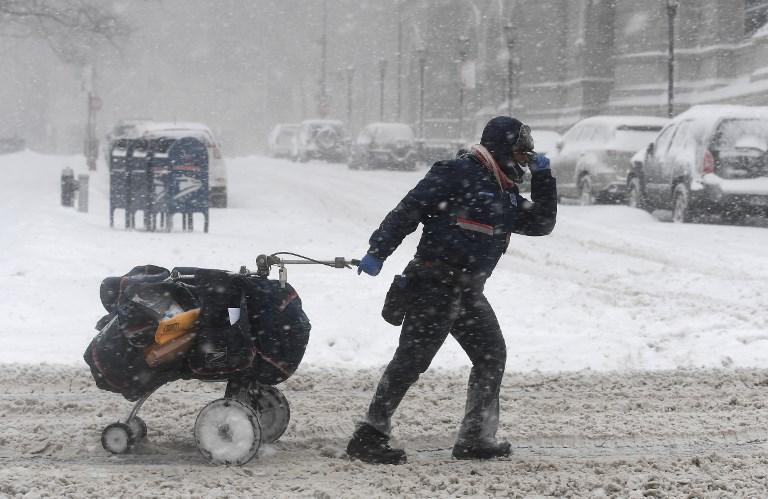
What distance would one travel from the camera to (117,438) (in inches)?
220

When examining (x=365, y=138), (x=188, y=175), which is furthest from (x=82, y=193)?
(x=365, y=138)

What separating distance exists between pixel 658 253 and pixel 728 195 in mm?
3277

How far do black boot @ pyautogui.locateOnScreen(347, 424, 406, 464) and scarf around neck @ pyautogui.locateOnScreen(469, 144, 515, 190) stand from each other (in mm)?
1251

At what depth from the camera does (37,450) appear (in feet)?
18.6

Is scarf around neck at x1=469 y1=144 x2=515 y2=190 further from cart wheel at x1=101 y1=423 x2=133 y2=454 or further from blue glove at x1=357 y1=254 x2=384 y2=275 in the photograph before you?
cart wheel at x1=101 y1=423 x2=133 y2=454

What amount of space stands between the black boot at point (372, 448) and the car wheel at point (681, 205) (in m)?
13.5

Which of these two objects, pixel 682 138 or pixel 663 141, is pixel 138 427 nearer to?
pixel 682 138

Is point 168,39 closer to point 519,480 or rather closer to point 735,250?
point 735,250

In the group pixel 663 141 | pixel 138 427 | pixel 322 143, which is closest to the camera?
pixel 138 427

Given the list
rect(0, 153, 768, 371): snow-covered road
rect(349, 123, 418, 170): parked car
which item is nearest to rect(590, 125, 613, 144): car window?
rect(0, 153, 768, 371): snow-covered road

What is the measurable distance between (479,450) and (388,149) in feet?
109

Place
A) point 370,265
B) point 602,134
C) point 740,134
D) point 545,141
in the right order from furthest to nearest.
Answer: point 545,141 < point 602,134 < point 740,134 < point 370,265

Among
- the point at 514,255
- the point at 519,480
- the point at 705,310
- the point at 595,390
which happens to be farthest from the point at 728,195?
the point at 519,480

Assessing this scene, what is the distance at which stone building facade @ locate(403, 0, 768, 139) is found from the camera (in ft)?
113
